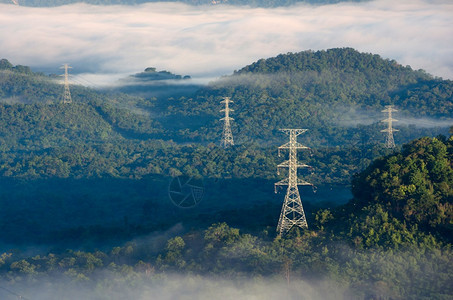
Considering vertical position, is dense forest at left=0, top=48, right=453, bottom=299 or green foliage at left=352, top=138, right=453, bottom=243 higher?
green foliage at left=352, top=138, right=453, bottom=243

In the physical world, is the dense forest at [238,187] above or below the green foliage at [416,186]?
below

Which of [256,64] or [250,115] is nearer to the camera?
[250,115]

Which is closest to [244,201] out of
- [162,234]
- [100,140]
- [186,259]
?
[162,234]

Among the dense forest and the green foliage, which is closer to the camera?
the dense forest

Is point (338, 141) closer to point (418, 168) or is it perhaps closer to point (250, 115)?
point (250, 115)

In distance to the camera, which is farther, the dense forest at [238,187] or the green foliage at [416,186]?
the green foliage at [416,186]

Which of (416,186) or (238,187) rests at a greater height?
(416,186)

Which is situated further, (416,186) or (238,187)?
(238,187)

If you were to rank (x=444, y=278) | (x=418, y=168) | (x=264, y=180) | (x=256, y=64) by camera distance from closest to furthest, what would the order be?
(x=444, y=278) < (x=418, y=168) < (x=264, y=180) < (x=256, y=64)
